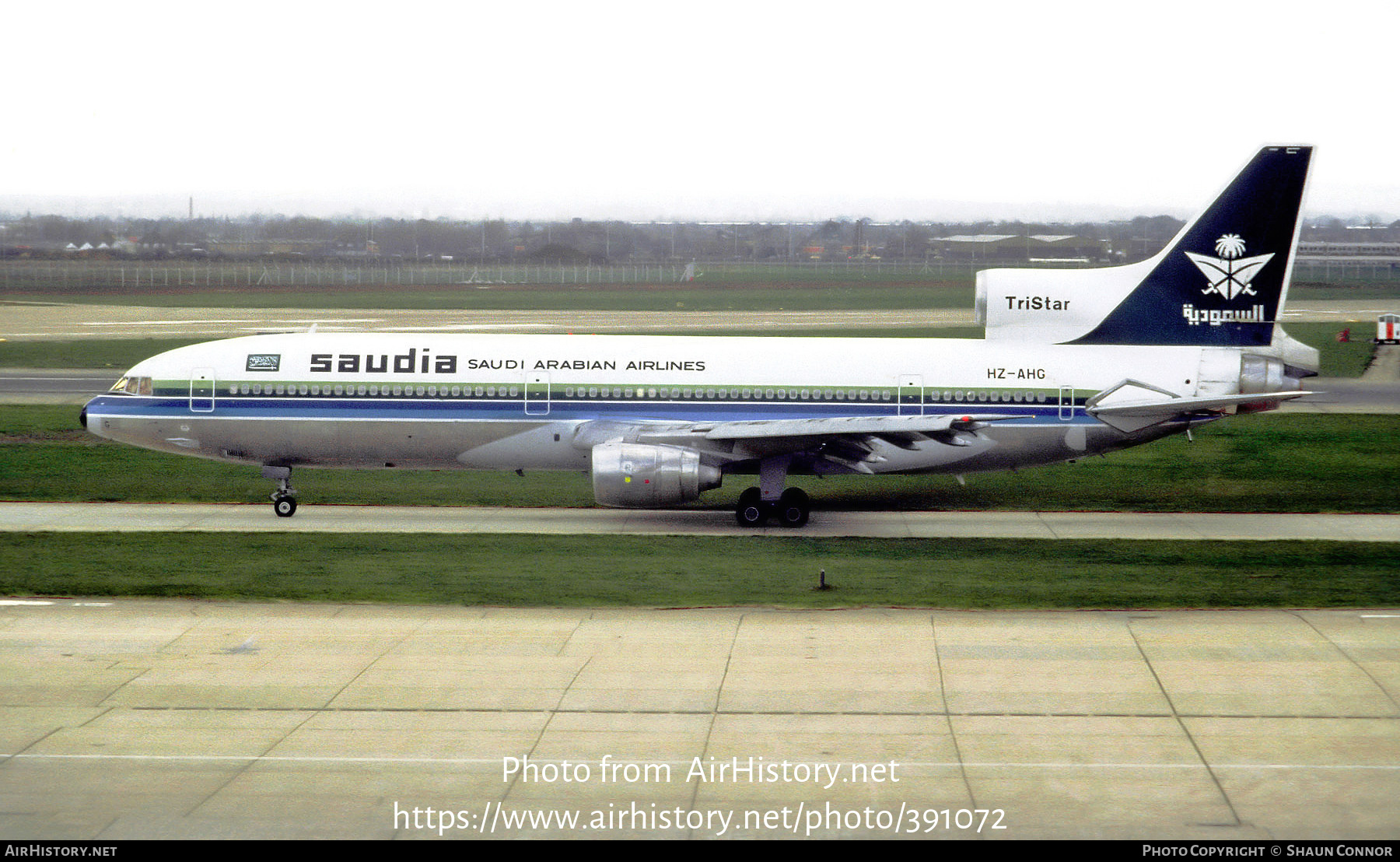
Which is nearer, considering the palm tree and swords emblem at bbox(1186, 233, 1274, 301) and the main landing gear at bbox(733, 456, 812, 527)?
the main landing gear at bbox(733, 456, 812, 527)

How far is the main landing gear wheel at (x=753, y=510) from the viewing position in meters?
30.3

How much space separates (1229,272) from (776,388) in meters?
10.4

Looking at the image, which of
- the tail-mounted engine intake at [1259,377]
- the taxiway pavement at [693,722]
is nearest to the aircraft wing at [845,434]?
the tail-mounted engine intake at [1259,377]

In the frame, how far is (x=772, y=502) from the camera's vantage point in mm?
30250

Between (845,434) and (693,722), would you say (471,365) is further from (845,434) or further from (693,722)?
(693,722)

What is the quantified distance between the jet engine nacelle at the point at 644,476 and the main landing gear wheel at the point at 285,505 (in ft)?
23.5

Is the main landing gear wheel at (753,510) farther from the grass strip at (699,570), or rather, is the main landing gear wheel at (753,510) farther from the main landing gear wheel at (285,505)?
the main landing gear wheel at (285,505)

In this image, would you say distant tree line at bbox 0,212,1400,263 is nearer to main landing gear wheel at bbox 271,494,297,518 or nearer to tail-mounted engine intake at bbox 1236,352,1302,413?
tail-mounted engine intake at bbox 1236,352,1302,413

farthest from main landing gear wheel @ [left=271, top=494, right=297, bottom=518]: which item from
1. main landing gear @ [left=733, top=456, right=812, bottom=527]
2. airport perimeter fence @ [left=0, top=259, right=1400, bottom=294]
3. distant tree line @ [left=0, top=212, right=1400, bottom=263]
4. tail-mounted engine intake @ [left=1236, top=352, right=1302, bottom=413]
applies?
distant tree line @ [left=0, top=212, right=1400, bottom=263]

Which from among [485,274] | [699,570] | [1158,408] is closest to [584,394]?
[699,570]

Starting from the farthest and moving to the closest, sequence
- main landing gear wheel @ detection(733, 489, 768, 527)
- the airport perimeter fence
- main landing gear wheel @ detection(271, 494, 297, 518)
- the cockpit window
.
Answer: the airport perimeter fence < the cockpit window < main landing gear wheel @ detection(271, 494, 297, 518) < main landing gear wheel @ detection(733, 489, 768, 527)

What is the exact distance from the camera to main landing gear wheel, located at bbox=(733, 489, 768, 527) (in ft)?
99.4

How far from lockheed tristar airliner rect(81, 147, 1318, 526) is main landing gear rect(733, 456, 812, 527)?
0.04 m

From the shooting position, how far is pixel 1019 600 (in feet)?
73.6
